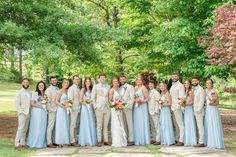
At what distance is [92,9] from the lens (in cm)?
2284

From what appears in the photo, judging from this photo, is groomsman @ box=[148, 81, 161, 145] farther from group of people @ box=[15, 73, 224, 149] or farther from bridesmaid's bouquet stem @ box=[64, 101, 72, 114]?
bridesmaid's bouquet stem @ box=[64, 101, 72, 114]

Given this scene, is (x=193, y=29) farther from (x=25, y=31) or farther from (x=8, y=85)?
(x=8, y=85)

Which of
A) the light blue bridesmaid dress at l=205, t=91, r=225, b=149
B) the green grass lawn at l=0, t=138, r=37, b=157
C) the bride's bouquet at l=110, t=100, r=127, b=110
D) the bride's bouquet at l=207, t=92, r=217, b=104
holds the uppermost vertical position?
the bride's bouquet at l=207, t=92, r=217, b=104

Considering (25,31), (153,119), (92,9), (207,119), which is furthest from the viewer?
(92,9)

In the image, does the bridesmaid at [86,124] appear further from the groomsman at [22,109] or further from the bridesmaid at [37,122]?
the groomsman at [22,109]

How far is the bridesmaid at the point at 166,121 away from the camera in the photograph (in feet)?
38.2

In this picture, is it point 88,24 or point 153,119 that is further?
point 88,24

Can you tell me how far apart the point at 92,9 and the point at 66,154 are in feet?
45.8

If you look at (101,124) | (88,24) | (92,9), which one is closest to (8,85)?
(92,9)

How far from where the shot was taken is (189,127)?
11391mm

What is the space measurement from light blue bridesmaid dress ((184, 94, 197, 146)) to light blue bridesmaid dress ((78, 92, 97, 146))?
2.52 metres

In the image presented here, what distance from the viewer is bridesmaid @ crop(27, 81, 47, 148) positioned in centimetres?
1120

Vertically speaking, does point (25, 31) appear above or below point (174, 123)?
above

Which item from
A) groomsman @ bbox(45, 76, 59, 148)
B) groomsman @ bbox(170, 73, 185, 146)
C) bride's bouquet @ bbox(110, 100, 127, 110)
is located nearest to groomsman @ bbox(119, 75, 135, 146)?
bride's bouquet @ bbox(110, 100, 127, 110)
